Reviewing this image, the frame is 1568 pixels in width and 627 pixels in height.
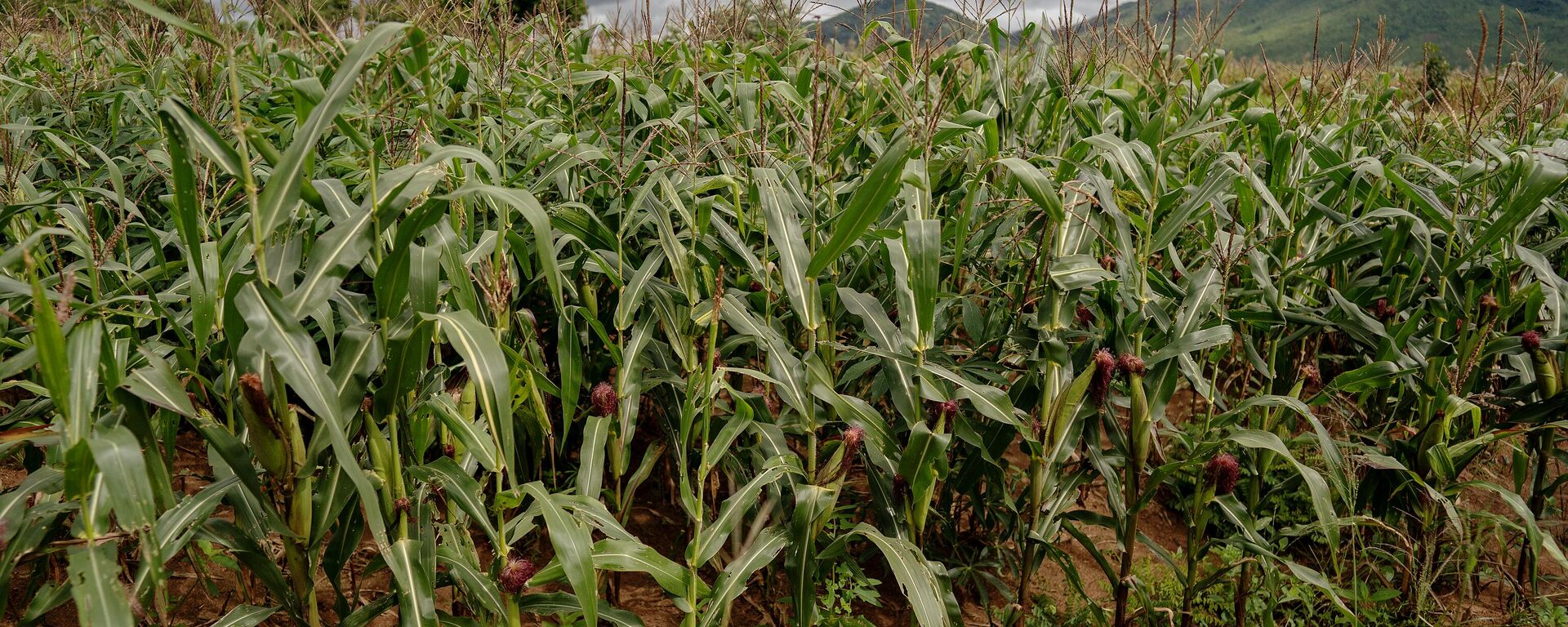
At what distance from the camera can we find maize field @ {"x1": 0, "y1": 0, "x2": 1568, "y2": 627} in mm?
1631

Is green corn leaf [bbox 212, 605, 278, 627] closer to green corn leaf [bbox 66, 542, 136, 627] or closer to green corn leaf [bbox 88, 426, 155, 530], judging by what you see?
green corn leaf [bbox 66, 542, 136, 627]

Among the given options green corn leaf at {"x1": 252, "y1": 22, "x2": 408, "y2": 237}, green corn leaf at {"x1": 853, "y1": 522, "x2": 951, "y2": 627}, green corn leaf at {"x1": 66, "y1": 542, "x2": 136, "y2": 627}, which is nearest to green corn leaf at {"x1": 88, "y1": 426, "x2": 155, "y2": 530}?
green corn leaf at {"x1": 66, "y1": 542, "x2": 136, "y2": 627}

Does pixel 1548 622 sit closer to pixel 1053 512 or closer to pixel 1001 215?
pixel 1053 512

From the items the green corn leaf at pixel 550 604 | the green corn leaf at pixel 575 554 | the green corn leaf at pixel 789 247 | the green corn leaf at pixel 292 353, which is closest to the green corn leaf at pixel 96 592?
the green corn leaf at pixel 292 353

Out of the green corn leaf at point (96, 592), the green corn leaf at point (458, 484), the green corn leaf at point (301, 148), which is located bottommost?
the green corn leaf at point (458, 484)

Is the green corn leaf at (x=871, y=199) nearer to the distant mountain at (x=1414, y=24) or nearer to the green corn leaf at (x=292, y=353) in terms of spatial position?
the green corn leaf at (x=292, y=353)

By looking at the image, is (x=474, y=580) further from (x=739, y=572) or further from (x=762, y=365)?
(x=762, y=365)

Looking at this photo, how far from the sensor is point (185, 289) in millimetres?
2316

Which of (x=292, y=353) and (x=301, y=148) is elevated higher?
(x=301, y=148)

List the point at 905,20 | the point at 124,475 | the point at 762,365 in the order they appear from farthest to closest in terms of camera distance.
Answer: the point at 905,20 < the point at 762,365 < the point at 124,475

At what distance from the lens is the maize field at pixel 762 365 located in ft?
5.35

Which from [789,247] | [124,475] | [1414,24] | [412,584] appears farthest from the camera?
[1414,24]

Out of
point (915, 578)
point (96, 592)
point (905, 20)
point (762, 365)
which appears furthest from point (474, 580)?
point (905, 20)

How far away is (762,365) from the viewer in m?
2.83
